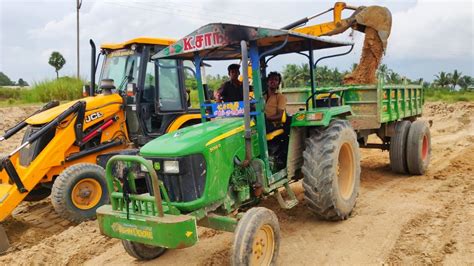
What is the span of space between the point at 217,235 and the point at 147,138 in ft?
8.69

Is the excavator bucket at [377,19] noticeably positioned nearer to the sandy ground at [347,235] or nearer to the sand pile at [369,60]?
the sand pile at [369,60]

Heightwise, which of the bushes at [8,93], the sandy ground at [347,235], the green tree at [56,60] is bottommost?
the sandy ground at [347,235]

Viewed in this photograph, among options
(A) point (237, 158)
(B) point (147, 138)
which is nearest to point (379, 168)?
(B) point (147, 138)

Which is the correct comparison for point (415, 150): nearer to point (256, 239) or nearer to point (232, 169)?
point (232, 169)

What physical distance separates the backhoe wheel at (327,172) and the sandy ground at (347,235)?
0.24m

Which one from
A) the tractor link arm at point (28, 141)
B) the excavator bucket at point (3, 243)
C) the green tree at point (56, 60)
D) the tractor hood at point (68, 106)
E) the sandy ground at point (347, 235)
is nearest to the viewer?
the sandy ground at point (347, 235)

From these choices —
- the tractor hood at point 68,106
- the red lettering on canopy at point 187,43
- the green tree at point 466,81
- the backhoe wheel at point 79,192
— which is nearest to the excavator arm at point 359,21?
the tractor hood at point 68,106

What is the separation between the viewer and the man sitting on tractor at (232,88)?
17.1ft

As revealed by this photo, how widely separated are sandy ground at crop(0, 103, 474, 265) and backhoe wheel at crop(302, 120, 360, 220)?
242 millimetres

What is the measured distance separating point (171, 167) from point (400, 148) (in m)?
5.17

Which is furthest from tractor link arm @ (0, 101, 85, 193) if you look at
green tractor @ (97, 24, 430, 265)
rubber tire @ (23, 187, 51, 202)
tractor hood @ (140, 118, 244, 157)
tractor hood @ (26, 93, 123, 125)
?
tractor hood @ (140, 118, 244, 157)

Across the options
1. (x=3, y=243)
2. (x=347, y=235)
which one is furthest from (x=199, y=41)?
(x=3, y=243)

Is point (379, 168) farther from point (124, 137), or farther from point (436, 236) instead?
point (124, 137)

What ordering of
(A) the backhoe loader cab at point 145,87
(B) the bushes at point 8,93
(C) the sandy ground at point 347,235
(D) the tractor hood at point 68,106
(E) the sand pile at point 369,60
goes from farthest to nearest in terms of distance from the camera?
(B) the bushes at point 8,93
(E) the sand pile at point 369,60
(A) the backhoe loader cab at point 145,87
(D) the tractor hood at point 68,106
(C) the sandy ground at point 347,235
